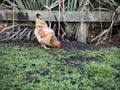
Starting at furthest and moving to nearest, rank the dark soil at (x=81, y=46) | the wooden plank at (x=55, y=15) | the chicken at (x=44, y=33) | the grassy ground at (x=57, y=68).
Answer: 1. the wooden plank at (x=55, y=15)
2. the dark soil at (x=81, y=46)
3. the chicken at (x=44, y=33)
4. the grassy ground at (x=57, y=68)

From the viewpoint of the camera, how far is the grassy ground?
3371mm

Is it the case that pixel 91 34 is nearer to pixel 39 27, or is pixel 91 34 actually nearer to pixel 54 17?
pixel 54 17

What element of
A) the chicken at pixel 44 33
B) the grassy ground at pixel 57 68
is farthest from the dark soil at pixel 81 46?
the chicken at pixel 44 33

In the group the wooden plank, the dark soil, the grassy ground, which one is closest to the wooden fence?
the wooden plank

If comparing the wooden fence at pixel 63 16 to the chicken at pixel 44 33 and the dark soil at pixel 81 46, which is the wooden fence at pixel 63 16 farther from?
the chicken at pixel 44 33

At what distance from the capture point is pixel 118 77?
375 centimetres

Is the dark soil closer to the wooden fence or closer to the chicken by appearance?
the wooden fence

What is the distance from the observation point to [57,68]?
3.96 metres

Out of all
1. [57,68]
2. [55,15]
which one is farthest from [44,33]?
[57,68]

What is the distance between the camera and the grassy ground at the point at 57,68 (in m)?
3.37

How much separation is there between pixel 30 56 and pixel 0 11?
1.34 metres

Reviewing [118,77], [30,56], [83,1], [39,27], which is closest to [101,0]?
[83,1]

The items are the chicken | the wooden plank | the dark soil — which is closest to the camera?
the chicken

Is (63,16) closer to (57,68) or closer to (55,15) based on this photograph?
(55,15)
